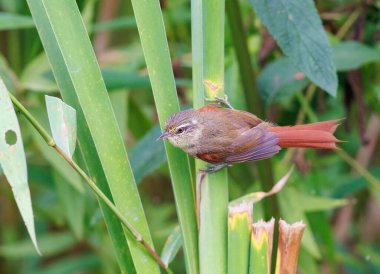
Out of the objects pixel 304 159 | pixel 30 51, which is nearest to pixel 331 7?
pixel 304 159

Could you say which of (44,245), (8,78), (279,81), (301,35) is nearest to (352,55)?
(279,81)

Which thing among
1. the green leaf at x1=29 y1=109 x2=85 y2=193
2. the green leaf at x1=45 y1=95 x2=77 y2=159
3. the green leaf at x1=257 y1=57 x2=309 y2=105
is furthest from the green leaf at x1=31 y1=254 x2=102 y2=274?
the green leaf at x1=45 y1=95 x2=77 y2=159

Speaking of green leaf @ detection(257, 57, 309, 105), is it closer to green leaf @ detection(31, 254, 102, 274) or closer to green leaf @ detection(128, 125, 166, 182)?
green leaf @ detection(128, 125, 166, 182)

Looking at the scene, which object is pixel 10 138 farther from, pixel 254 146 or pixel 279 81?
pixel 279 81

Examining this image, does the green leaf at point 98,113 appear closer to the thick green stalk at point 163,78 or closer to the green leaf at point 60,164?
the thick green stalk at point 163,78

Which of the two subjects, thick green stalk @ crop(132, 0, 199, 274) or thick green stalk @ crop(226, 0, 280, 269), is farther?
thick green stalk @ crop(226, 0, 280, 269)

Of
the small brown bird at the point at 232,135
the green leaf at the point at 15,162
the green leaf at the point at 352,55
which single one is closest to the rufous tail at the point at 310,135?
the small brown bird at the point at 232,135
